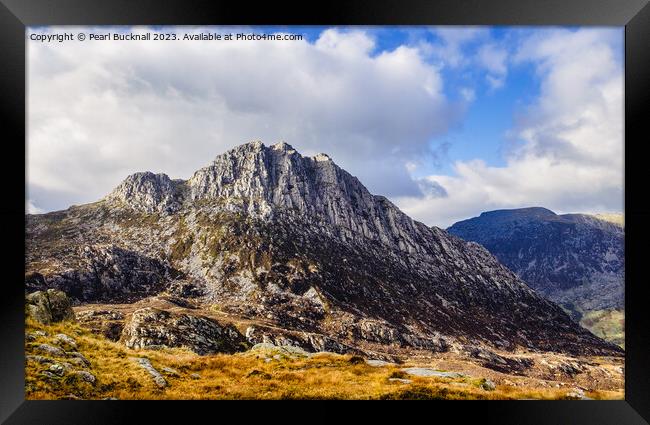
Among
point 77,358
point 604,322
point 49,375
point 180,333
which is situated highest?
point 77,358

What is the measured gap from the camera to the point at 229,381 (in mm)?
24781

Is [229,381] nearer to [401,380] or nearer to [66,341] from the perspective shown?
[66,341]

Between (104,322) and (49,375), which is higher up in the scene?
(49,375)

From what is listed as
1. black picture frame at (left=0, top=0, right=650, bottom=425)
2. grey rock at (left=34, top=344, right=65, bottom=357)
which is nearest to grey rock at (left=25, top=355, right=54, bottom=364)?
grey rock at (left=34, top=344, right=65, bottom=357)

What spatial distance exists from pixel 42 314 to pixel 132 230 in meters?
79.0

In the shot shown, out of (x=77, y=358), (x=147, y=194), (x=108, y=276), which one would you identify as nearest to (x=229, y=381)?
(x=77, y=358)

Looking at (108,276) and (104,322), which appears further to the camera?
(108,276)

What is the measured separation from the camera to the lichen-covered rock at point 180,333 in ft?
175

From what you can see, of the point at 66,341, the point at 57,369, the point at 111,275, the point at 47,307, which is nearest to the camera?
the point at 57,369
